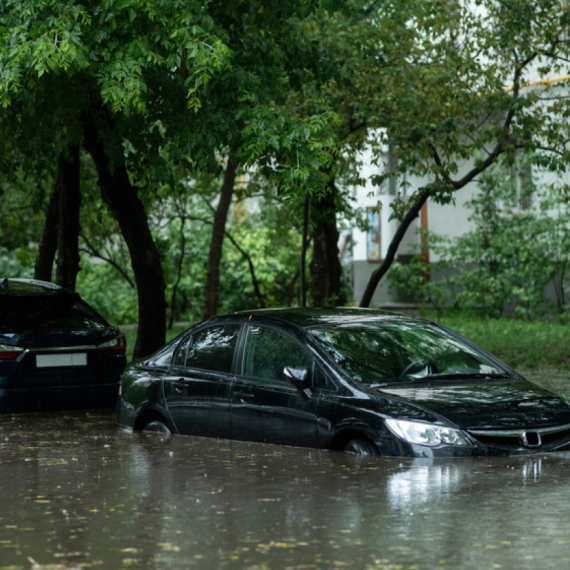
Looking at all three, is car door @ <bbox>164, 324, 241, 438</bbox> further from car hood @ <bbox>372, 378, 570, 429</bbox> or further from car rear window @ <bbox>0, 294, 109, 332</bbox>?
car rear window @ <bbox>0, 294, 109, 332</bbox>

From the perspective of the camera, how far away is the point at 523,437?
6895 mm

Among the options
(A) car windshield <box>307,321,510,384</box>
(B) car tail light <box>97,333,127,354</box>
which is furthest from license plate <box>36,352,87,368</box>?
(A) car windshield <box>307,321,510,384</box>

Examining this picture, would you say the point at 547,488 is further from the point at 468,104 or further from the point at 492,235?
the point at 492,235

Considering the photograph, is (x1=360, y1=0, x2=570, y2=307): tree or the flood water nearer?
Answer: the flood water

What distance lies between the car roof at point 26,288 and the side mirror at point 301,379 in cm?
473

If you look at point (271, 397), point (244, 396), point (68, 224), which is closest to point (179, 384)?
point (244, 396)

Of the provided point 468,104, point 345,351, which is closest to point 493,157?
point 468,104

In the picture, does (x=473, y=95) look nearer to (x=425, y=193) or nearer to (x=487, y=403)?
(x=425, y=193)

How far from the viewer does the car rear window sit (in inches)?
430

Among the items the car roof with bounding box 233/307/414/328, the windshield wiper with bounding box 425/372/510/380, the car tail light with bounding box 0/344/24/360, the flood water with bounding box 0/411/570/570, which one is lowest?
the flood water with bounding box 0/411/570/570

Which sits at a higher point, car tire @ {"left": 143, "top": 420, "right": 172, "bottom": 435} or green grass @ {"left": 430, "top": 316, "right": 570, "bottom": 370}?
green grass @ {"left": 430, "top": 316, "right": 570, "bottom": 370}

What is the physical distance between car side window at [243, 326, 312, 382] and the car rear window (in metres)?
3.52

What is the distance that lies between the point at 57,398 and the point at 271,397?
388cm

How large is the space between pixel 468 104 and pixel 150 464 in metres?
10.2
